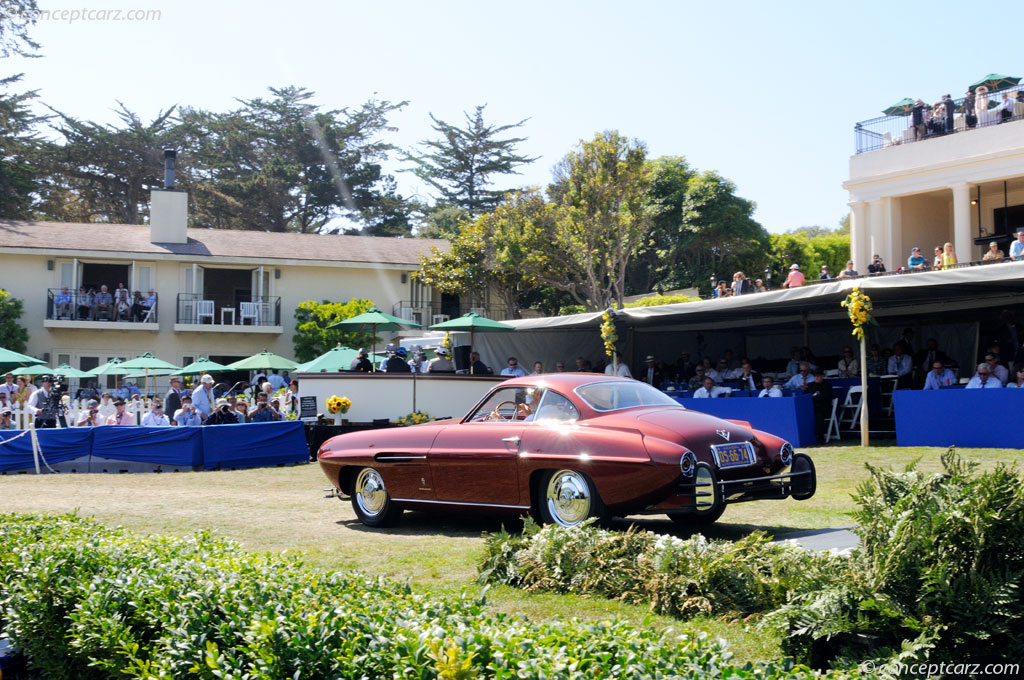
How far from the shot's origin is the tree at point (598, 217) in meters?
33.2

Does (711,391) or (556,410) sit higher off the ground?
(711,391)

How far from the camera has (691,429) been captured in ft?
27.3

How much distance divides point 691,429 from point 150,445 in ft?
43.1

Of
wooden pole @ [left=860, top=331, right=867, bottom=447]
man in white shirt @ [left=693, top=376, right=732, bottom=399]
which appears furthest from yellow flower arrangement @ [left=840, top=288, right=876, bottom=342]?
man in white shirt @ [left=693, top=376, right=732, bottom=399]

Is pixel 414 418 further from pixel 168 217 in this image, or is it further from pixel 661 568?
pixel 168 217

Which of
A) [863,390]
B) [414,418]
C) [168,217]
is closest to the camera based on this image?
[863,390]

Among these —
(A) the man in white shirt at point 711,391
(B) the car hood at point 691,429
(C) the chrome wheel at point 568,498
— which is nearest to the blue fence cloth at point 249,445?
(A) the man in white shirt at point 711,391

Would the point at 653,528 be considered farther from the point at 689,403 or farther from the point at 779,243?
the point at 779,243

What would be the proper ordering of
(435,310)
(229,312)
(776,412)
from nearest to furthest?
(776,412) → (229,312) → (435,310)

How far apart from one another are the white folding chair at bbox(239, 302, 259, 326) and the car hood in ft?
103

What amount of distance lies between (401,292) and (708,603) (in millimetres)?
35450

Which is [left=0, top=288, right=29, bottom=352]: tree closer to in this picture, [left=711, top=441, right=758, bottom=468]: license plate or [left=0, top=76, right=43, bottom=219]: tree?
[left=0, top=76, right=43, bottom=219]: tree

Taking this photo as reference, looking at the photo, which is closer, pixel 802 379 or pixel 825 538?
pixel 825 538

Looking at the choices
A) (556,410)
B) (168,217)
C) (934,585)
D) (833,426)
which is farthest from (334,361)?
(934,585)
